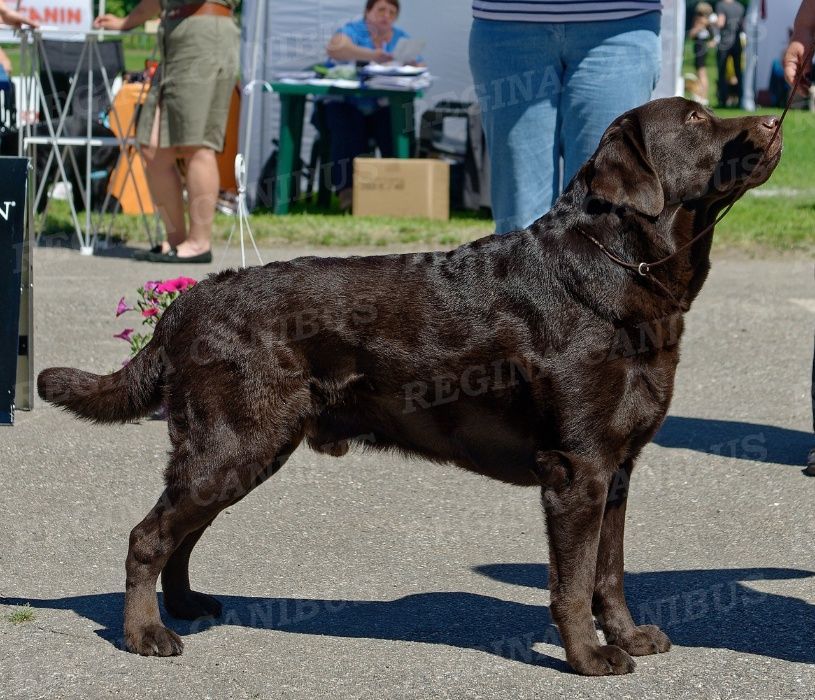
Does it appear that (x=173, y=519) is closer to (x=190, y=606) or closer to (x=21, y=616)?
(x=190, y=606)

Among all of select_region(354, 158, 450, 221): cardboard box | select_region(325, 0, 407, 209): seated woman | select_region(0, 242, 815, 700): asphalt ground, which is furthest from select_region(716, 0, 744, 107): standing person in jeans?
select_region(0, 242, 815, 700): asphalt ground

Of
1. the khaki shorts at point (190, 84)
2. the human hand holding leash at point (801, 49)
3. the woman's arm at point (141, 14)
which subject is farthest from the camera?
the woman's arm at point (141, 14)

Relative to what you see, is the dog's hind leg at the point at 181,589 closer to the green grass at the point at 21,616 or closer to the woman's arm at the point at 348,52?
the green grass at the point at 21,616

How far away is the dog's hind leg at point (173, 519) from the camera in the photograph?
3352mm

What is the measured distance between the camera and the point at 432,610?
3.81 meters

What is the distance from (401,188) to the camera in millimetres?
11820

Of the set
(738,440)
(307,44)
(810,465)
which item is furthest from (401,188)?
(810,465)

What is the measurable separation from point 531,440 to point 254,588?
113cm

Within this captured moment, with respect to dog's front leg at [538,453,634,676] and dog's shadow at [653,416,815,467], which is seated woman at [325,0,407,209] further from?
dog's front leg at [538,453,634,676]

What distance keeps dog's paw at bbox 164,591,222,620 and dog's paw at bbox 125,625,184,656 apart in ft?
0.75

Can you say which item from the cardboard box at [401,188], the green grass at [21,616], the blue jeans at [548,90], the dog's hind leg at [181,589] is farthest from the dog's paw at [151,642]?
the cardboard box at [401,188]

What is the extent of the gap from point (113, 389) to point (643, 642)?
5.29 ft

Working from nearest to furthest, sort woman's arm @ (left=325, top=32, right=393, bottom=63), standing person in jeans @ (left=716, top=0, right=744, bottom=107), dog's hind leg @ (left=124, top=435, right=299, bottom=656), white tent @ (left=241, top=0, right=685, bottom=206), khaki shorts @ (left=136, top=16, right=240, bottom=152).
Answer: dog's hind leg @ (left=124, top=435, right=299, bottom=656) < khaki shorts @ (left=136, top=16, right=240, bottom=152) < woman's arm @ (left=325, top=32, right=393, bottom=63) < white tent @ (left=241, top=0, right=685, bottom=206) < standing person in jeans @ (left=716, top=0, right=744, bottom=107)

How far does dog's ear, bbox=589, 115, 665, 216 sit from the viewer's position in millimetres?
3248
